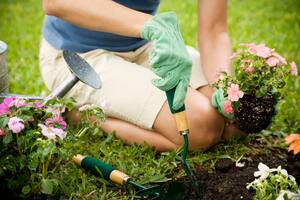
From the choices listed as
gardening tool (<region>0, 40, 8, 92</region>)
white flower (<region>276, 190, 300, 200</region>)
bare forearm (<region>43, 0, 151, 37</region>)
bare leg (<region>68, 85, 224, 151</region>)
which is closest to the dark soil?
bare leg (<region>68, 85, 224, 151</region>)

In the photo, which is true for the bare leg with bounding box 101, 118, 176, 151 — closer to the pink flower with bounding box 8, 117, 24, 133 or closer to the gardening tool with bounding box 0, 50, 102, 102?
the gardening tool with bounding box 0, 50, 102, 102

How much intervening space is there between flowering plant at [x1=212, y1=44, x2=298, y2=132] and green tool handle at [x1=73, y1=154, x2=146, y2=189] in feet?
1.47

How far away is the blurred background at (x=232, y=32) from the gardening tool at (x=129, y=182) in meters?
0.80

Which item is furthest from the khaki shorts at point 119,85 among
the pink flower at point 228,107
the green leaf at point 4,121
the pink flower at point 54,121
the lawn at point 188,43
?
the green leaf at point 4,121

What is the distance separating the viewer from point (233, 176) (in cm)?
195

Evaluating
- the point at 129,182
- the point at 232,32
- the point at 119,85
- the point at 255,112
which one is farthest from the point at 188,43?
the point at 129,182

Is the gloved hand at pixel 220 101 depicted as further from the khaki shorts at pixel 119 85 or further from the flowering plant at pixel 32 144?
the flowering plant at pixel 32 144

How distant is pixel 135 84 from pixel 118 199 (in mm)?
535

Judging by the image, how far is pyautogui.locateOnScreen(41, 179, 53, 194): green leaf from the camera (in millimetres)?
1626

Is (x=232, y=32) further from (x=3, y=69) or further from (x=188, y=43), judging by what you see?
(x=3, y=69)

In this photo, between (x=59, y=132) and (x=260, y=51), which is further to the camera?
(x=260, y=51)

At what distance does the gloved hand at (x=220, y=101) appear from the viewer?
6.81ft

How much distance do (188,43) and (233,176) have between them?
165cm

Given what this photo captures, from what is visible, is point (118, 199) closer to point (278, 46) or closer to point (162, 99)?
point (162, 99)
